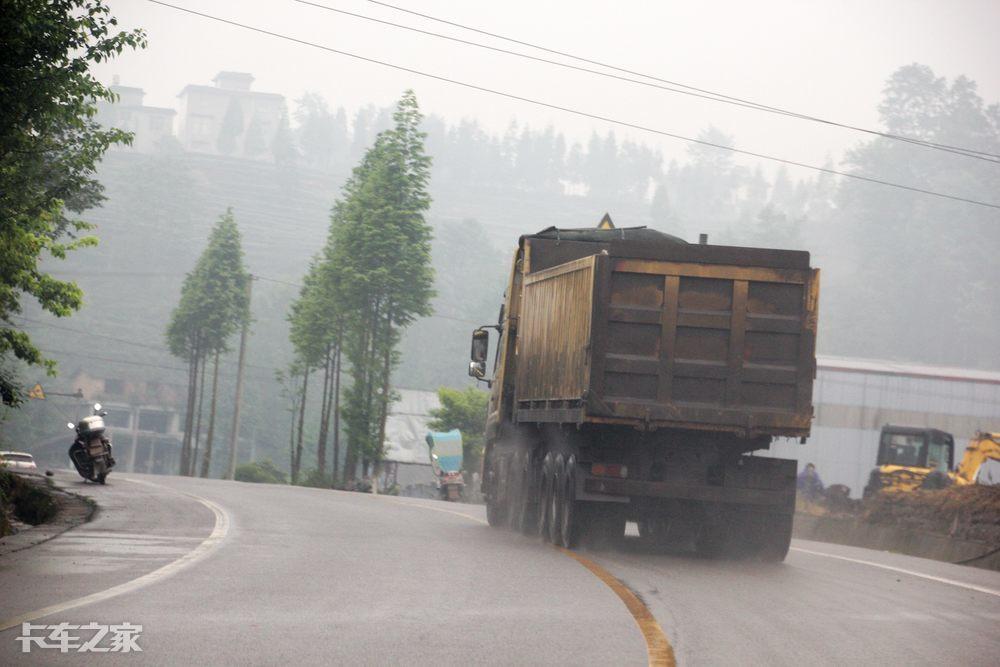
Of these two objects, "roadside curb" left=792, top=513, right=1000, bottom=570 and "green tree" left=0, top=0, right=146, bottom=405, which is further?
"roadside curb" left=792, top=513, right=1000, bottom=570

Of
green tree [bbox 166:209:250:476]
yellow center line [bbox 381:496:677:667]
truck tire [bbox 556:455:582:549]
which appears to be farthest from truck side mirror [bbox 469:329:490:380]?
green tree [bbox 166:209:250:476]

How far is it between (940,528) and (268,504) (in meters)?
12.1

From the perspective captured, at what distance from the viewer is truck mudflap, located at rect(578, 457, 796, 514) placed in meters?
15.5

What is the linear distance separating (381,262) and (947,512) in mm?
38612

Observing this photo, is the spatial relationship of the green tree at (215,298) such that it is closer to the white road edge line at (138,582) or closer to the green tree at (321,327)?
the green tree at (321,327)

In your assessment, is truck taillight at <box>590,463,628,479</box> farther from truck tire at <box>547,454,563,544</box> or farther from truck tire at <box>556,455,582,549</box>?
truck tire at <box>547,454,563,544</box>

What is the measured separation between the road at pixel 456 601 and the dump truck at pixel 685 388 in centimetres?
61

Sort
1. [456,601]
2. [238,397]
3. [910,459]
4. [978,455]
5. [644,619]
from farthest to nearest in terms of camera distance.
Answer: [238,397] → [910,459] → [978,455] → [456,601] → [644,619]

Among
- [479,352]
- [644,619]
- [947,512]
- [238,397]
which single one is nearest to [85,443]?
[479,352]

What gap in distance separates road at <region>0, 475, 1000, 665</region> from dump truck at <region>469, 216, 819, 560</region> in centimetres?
61

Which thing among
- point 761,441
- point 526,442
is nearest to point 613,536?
point 761,441

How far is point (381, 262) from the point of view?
61.2 metres

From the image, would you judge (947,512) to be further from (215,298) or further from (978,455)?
(215,298)

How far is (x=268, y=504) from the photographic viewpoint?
2436 cm
